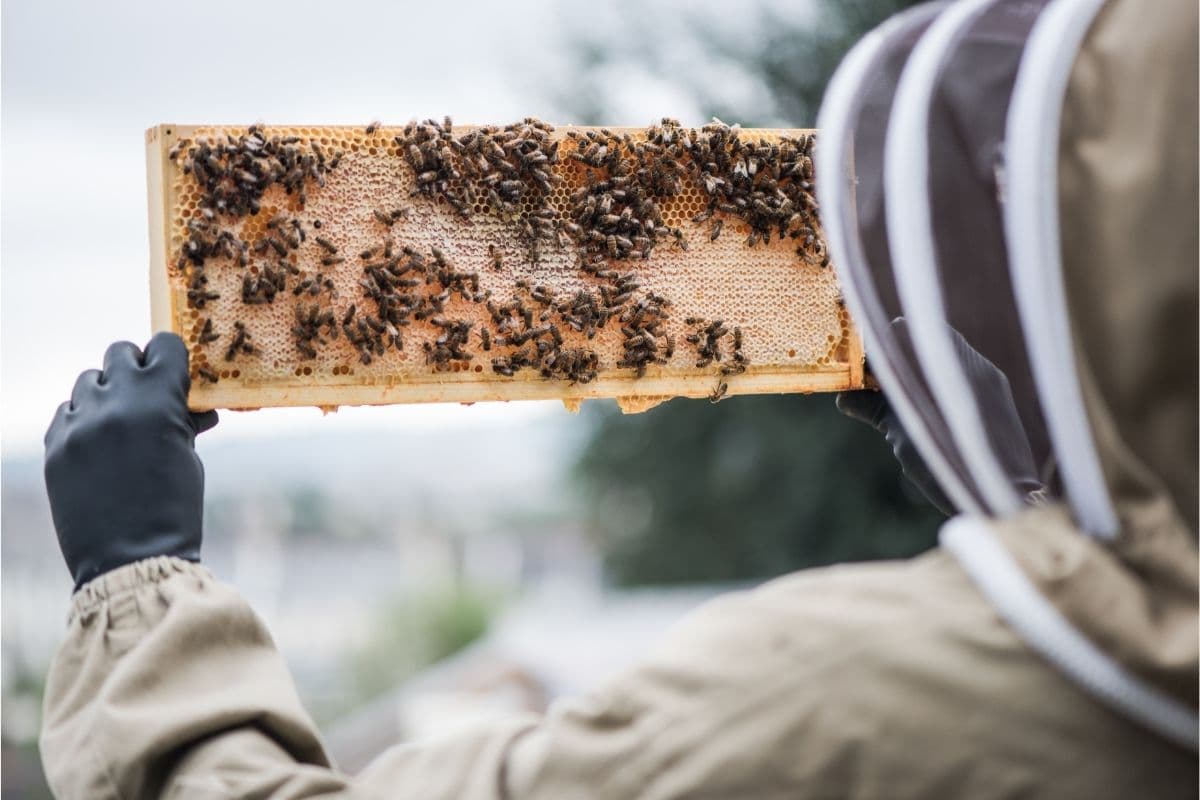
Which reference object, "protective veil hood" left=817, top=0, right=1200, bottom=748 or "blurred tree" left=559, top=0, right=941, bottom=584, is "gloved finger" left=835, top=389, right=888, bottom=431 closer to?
"protective veil hood" left=817, top=0, right=1200, bottom=748

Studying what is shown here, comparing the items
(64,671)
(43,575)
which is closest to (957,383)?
(64,671)

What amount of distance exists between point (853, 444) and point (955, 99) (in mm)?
9787

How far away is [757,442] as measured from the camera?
465 inches

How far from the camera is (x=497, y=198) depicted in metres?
2.70

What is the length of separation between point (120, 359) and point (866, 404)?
83.4 inches

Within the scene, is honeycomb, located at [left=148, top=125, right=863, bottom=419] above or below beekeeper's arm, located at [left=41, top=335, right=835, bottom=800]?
above

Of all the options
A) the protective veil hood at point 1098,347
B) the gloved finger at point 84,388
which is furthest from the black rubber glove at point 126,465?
the protective veil hood at point 1098,347

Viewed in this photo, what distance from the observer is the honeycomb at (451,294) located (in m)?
2.52

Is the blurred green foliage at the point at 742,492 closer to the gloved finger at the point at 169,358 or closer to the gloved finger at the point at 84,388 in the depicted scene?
the gloved finger at the point at 169,358

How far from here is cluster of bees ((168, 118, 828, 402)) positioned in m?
2.52

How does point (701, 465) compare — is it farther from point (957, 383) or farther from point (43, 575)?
point (43, 575)

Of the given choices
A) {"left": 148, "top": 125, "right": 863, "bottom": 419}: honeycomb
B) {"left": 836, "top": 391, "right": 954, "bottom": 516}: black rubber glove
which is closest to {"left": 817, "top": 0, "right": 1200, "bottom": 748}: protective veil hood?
{"left": 836, "top": 391, "right": 954, "bottom": 516}: black rubber glove

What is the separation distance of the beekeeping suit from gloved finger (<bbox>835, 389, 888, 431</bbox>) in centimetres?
164

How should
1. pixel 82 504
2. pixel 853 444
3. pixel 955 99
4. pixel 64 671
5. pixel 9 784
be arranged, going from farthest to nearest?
1. pixel 9 784
2. pixel 853 444
3. pixel 82 504
4. pixel 64 671
5. pixel 955 99
